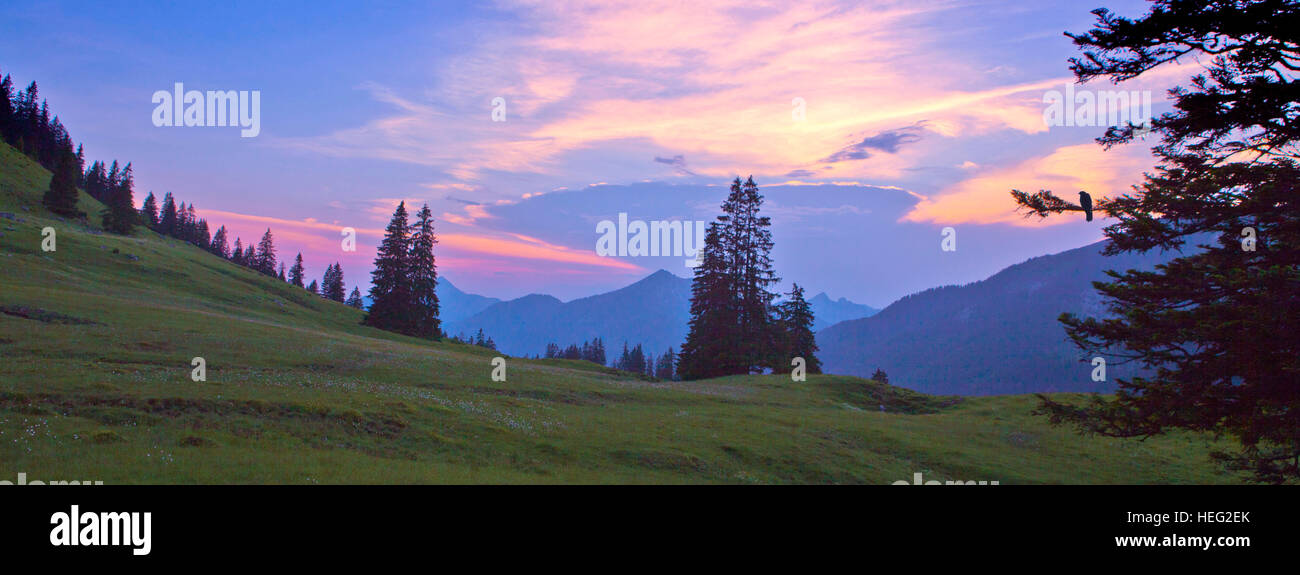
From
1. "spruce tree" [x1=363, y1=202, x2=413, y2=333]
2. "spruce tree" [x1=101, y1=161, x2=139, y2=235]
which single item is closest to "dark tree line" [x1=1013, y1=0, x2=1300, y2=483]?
"spruce tree" [x1=363, y1=202, x2=413, y2=333]

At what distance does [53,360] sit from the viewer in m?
22.6

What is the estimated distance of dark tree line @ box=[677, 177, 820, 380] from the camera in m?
61.0

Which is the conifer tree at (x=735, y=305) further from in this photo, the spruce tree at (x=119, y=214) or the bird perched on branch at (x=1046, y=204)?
the spruce tree at (x=119, y=214)

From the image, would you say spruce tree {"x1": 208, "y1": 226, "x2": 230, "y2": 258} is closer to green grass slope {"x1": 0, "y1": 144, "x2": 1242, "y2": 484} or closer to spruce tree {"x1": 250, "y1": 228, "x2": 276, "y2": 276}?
spruce tree {"x1": 250, "y1": 228, "x2": 276, "y2": 276}

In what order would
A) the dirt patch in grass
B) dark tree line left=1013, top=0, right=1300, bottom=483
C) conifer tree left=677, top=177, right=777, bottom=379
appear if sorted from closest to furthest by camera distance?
dark tree line left=1013, top=0, right=1300, bottom=483
the dirt patch in grass
conifer tree left=677, top=177, right=777, bottom=379

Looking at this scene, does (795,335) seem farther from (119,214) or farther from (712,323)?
(119,214)

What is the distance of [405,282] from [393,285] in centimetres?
Result: 148

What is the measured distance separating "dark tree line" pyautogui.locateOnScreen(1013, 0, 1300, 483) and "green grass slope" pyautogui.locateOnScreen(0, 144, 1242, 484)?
6.87m

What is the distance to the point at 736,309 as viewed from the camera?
6191cm

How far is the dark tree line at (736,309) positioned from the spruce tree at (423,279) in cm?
3586

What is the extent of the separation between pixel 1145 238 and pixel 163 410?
30.5 m

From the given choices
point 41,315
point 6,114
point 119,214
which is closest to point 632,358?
point 119,214
